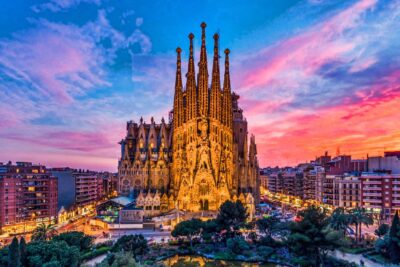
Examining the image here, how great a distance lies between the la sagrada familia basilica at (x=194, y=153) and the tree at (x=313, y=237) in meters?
36.7

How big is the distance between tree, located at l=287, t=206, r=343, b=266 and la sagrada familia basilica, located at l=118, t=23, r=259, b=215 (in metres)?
36.7

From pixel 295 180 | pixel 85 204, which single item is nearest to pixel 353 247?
pixel 295 180

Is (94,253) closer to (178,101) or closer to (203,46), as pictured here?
(178,101)

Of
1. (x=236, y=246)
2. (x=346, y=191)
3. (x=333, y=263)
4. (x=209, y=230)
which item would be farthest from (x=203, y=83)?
(x=333, y=263)

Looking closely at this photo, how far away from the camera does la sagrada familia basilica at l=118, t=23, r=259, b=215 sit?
6406 centimetres

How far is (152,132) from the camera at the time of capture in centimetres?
7575

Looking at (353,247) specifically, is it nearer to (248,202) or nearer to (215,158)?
(248,202)

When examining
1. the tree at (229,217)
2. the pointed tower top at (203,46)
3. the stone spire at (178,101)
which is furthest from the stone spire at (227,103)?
the tree at (229,217)

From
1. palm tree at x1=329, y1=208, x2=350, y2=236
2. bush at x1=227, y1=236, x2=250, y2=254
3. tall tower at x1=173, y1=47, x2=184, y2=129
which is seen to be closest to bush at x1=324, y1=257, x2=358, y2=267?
palm tree at x1=329, y1=208, x2=350, y2=236

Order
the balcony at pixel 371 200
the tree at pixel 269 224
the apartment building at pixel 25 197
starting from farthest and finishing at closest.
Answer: the balcony at pixel 371 200, the apartment building at pixel 25 197, the tree at pixel 269 224

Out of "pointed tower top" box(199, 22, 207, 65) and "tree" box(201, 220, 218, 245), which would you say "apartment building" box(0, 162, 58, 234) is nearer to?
"tree" box(201, 220, 218, 245)

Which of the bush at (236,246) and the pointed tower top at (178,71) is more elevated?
the pointed tower top at (178,71)

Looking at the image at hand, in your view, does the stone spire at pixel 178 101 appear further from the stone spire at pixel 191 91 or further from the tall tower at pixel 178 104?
the stone spire at pixel 191 91

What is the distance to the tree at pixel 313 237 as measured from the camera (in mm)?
25466
